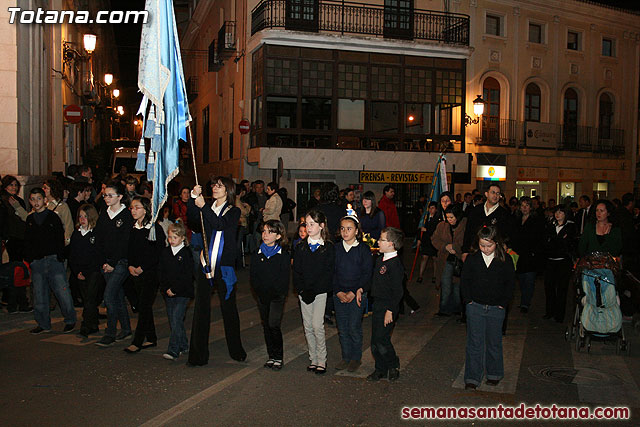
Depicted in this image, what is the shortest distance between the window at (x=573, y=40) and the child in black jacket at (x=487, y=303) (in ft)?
89.4

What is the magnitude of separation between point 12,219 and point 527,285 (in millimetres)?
8358

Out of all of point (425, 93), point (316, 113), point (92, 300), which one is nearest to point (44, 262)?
point (92, 300)

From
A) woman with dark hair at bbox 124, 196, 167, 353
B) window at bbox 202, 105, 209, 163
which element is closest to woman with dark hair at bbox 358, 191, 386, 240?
woman with dark hair at bbox 124, 196, 167, 353

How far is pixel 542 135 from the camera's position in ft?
94.5

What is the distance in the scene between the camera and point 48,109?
18406 mm

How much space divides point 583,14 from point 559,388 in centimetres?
2830

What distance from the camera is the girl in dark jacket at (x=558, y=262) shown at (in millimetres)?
9984

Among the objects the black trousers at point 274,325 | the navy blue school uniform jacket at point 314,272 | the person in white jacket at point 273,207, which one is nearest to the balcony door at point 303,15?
the person in white jacket at point 273,207

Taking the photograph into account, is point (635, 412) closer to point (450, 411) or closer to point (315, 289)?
point (450, 411)

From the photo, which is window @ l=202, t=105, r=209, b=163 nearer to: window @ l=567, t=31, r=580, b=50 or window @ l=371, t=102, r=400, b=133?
window @ l=371, t=102, r=400, b=133

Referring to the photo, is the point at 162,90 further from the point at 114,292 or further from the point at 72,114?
the point at 72,114

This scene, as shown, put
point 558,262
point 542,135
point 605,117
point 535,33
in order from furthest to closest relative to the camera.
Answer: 1. point 605,117
2. point 535,33
3. point 542,135
4. point 558,262

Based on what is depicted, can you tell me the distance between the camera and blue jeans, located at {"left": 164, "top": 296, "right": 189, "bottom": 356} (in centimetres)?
748

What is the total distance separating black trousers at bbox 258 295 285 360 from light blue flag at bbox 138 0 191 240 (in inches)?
65.4
